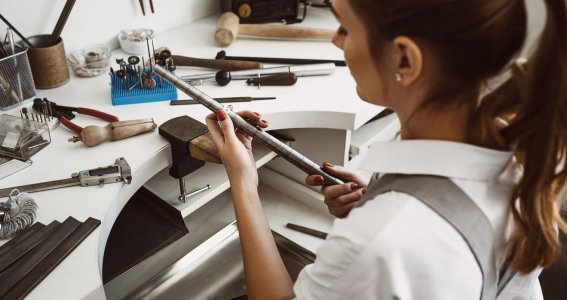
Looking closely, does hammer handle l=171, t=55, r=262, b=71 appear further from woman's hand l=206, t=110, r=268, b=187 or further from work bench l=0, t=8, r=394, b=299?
woman's hand l=206, t=110, r=268, b=187

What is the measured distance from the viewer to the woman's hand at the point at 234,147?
887 millimetres

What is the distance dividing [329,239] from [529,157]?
25 centimetres

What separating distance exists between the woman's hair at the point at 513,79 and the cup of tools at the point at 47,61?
871mm

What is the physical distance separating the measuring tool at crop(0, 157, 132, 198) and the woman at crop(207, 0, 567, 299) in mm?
407

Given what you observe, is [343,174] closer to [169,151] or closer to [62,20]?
→ [169,151]

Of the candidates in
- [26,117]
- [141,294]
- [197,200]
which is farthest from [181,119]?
[141,294]

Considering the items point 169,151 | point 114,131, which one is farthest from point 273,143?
point 114,131

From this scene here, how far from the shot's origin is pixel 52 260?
28.5 inches

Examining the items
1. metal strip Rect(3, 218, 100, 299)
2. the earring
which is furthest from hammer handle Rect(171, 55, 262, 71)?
the earring

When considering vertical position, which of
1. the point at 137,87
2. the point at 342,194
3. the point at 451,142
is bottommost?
the point at 342,194

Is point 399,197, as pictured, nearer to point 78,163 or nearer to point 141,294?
point 78,163

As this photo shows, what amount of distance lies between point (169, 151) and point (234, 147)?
0.17m

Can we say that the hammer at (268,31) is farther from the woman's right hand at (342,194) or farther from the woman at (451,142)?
the woman at (451,142)

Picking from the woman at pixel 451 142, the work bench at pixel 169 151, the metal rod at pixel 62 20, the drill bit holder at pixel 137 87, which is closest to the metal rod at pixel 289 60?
the work bench at pixel 169 151
